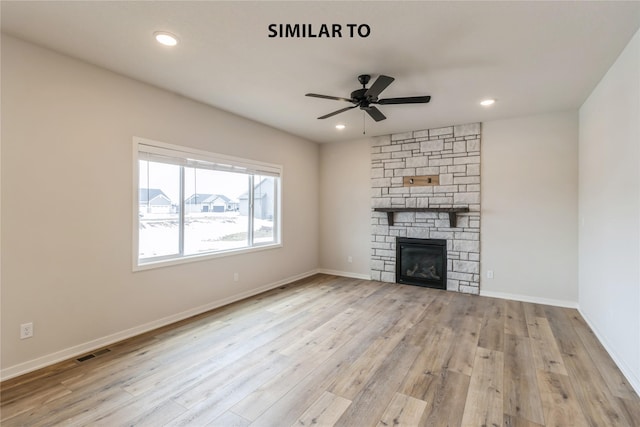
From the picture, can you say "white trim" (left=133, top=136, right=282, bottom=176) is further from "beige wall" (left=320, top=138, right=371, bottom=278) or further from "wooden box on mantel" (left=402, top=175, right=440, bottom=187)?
"wooden box on mantel" (left=402, top=175, right=440, bottom=187)

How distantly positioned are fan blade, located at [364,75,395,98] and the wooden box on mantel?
2.67m

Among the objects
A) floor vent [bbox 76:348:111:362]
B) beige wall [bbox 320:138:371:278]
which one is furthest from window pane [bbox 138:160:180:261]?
beige wall [bbox 320:138:371:278]

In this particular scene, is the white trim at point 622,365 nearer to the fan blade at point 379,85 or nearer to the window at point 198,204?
the fan blade at point 379,85

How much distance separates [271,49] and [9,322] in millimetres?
3088

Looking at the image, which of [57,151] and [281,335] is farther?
[281,335]

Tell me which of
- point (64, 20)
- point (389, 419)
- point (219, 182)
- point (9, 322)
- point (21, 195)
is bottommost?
point (389, 419)

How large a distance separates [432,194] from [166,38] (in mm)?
4339

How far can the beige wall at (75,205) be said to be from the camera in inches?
94.3

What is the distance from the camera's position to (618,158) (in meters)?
2.66

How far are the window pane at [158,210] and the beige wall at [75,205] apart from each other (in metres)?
0.19

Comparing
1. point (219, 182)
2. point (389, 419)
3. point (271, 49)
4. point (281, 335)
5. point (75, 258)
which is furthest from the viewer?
point (219, 182)

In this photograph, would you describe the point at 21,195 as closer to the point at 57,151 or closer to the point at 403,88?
the point at 57,151

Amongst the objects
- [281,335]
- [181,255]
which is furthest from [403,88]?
[181,255]

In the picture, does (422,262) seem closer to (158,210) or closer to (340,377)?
(340,377)
